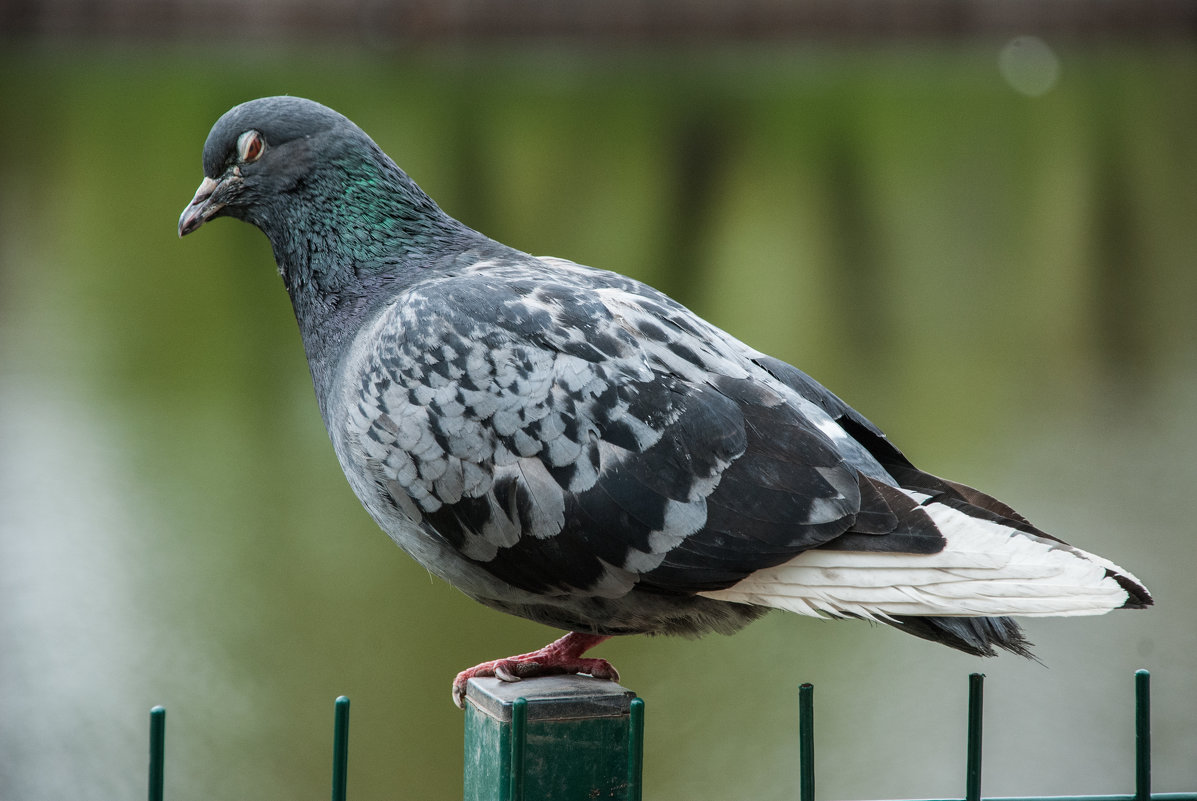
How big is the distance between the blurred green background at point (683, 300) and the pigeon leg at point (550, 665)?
119 inches

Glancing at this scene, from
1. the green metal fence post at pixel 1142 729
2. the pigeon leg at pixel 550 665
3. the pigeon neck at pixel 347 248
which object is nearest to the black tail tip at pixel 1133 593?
the green metal fence post at pixel 1142 729

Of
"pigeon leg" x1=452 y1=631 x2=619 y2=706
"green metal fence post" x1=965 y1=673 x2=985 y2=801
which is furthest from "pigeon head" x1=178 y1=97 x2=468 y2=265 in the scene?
"green metal fence post" x1=965 y1=673 x2=985 y2=801

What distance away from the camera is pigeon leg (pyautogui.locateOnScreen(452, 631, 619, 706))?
9.39 ft

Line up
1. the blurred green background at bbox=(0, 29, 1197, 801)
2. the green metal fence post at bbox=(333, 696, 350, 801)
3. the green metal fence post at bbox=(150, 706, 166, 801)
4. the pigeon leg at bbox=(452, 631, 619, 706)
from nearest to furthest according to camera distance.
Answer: the green metal fence post at bbox=(150, 706, 166, 801)
the green metal fence post at bbox=(333, 696, 350, 801)
the pigeon leg at bbox=(452, 631, 619, 706)
the blurred green background at bbox=(0, 29, 1197, 801)

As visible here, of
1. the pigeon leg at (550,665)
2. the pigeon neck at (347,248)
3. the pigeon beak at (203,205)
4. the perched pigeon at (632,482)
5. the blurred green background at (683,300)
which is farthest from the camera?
the blurred green background at (683,300)

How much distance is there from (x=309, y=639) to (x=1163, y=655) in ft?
15.1

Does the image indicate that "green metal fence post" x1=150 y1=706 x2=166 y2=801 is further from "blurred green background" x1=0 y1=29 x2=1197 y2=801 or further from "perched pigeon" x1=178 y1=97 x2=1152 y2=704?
"blurred green background" x1=0 y1=29 x2=1197 y2=801

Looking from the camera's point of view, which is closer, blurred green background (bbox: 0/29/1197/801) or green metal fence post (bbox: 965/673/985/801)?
green metal fence post (bbox: 965/673/985/801)

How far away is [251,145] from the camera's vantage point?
3254 mm

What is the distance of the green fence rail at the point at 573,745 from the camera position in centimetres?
243

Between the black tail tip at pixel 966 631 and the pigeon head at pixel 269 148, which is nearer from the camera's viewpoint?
the black tail tip at pixel 966 631

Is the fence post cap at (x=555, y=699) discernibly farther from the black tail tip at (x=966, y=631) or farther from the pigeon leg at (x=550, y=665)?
the black tail tip at (x=966, y=631)

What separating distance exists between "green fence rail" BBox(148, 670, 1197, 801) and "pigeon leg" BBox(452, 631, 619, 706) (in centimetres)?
16

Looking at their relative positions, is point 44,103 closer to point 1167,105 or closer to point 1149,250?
point 1149,250
